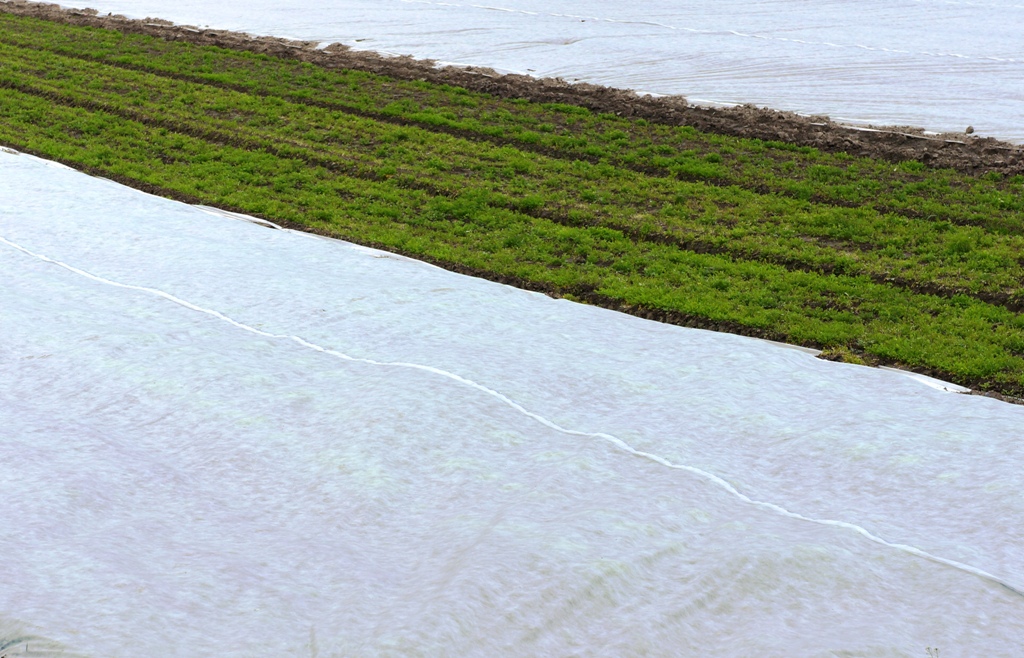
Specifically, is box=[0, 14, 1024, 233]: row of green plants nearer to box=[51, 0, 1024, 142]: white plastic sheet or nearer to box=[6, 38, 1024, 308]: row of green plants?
box=[6, 38, 1024, 308]: row of green plants

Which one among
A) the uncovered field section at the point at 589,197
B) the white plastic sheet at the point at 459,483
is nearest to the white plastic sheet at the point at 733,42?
the uncovered field section at the point at 589,197

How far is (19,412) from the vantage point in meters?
5.34

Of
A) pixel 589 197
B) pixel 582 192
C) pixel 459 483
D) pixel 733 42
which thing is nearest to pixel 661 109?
pixel 582 192

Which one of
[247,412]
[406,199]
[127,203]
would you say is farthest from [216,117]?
[247,412]

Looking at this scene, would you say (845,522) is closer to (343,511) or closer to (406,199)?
(343,511)

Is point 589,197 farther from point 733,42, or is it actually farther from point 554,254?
point 733,42

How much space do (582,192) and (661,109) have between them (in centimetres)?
389

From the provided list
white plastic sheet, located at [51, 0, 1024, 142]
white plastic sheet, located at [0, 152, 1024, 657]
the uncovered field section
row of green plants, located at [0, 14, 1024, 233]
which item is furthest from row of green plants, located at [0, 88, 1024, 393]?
white plastic sheet, located at [51, 0, 1024, 142]

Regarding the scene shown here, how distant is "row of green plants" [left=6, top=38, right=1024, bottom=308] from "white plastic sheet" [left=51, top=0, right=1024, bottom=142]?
3.95m

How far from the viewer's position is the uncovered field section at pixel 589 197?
9.66m

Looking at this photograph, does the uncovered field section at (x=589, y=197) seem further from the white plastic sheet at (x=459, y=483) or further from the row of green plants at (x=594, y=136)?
the white plastic sheet at (x=459, y=483)

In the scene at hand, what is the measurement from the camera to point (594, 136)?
597 inches

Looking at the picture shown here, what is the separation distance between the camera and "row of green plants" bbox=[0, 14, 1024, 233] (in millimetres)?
12391

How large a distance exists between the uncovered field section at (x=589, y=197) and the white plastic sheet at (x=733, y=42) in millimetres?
2249
